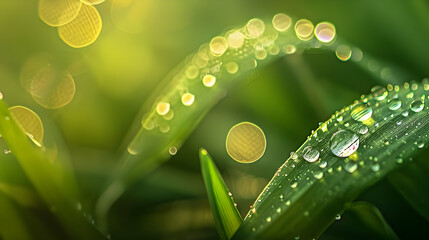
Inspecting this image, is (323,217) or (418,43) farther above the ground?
(418,43)

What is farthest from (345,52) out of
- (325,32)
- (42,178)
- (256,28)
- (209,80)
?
(42,178)

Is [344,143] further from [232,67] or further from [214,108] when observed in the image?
[214,108]

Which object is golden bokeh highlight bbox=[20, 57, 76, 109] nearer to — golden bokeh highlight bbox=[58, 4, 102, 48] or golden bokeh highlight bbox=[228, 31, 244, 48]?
golden bokeh highlight bbox=[58, 4, 102, 48]

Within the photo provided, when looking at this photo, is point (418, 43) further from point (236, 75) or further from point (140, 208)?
point (140, 208)

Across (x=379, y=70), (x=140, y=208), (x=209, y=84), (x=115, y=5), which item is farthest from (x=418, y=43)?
(x=115, y=5)

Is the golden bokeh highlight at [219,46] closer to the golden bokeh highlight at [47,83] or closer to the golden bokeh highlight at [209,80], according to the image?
the golden bokeh highlight at [209,80]

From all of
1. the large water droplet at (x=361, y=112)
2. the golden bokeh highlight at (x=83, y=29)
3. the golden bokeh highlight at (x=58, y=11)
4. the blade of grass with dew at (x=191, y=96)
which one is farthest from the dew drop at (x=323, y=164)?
the golden bokeh highlight at (x=58, y=11)

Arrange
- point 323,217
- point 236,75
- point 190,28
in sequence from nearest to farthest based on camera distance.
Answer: point 323,217 → point 236,75 → point 190,28
